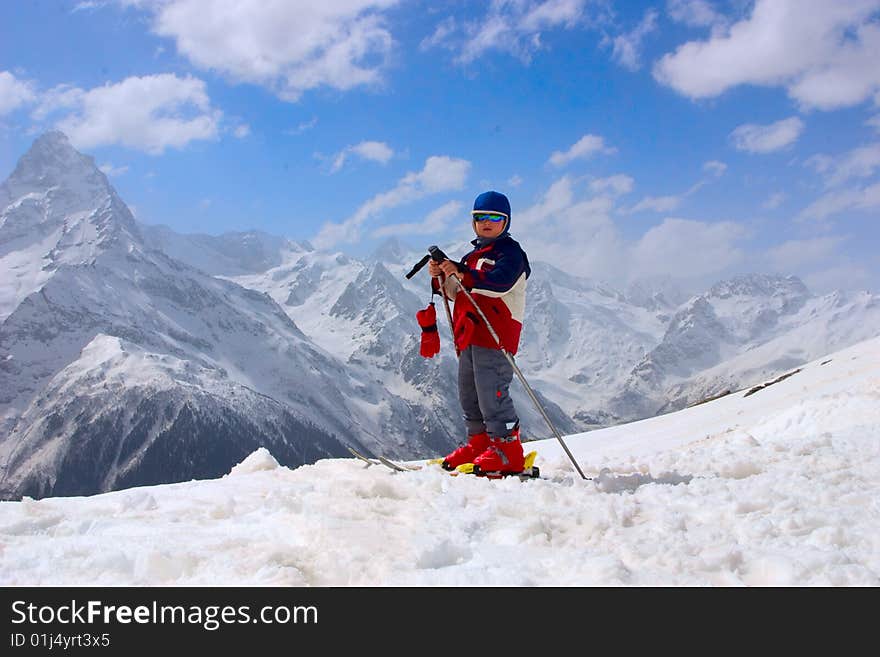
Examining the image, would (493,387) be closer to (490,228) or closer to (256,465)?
(490,228)

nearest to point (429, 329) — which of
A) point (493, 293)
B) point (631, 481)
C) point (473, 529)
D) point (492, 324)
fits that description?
point (492, 324)

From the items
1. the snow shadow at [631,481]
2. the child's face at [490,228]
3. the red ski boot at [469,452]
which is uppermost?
the child's face at [490,228]

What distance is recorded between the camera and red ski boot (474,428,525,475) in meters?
7.58

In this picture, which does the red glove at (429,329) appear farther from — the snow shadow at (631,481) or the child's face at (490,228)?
the snow shadow at (631,481)

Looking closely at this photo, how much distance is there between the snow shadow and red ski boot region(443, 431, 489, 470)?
5.17ft

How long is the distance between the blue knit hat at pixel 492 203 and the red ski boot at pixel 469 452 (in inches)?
96.2

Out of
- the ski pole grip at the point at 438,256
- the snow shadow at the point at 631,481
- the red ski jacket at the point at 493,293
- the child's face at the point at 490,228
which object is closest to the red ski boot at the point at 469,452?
the red ski jacket at the point at 493,293

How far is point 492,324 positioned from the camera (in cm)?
803

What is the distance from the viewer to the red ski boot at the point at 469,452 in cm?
820

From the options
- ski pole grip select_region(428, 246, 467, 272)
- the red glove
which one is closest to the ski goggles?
ski pole grip select_region(428, 246, 467, 272)

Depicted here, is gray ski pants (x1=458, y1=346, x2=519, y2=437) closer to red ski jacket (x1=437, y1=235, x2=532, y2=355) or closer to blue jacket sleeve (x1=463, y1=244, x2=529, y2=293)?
red ski jacket (x1=437, y1=235, x2=532, y2=355)
